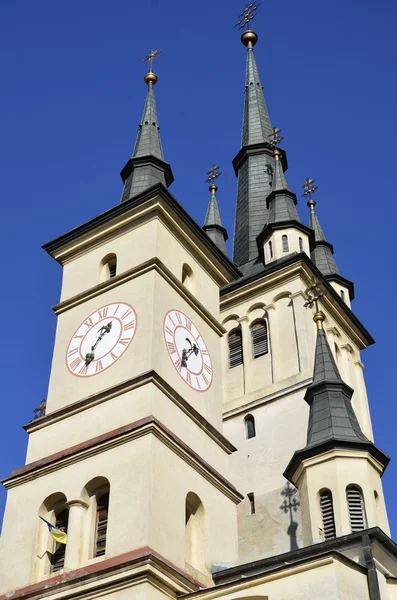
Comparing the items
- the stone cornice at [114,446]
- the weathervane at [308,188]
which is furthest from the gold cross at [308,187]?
the stone cornice at [114,446]

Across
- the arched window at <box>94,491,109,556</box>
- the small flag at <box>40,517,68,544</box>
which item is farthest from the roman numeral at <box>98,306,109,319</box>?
the small flag at <box>40,517,68,544</box>

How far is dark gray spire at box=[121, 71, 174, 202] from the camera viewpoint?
94.8 feet

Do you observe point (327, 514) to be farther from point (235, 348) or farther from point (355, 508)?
point (235, 348)

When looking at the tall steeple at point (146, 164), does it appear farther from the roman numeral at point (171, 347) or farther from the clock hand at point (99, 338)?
the roman numeral at point (171, 347)

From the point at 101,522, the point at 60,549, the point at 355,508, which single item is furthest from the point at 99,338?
the point at 355,508

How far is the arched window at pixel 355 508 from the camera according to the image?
69.4 ft

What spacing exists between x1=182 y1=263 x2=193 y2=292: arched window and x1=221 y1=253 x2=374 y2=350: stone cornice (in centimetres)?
692

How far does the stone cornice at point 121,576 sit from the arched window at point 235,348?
13.6 meters

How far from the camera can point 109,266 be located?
27.1 m

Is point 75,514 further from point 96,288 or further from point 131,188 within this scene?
point 131,188

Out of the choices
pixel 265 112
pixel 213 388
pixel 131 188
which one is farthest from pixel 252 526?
pixel 265 112

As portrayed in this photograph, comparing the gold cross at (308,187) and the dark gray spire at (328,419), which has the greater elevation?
the gold cross at (308,187)

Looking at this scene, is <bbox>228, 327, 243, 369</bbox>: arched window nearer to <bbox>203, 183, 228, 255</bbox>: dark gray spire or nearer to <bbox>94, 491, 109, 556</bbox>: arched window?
<bbox>203, 183, 228, 255</bbox>: dark gray spire

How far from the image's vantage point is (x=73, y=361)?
2467 cm
